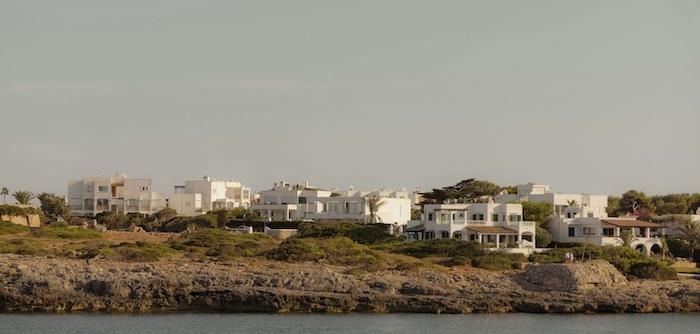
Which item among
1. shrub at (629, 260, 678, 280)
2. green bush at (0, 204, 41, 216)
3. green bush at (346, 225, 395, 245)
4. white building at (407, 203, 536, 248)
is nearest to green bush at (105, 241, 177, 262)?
green bush at (346, 225, 395, 245)

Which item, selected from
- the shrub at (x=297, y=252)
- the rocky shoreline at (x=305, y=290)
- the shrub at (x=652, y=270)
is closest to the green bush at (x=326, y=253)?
the shrub at (x=297, y=252)

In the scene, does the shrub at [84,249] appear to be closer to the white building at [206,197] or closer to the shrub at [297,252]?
the shrub at [297,252]

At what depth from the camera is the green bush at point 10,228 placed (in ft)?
244

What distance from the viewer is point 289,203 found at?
341ft

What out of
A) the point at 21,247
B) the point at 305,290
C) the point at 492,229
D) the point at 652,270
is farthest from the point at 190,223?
the point at 652,270

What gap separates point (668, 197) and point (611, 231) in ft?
102

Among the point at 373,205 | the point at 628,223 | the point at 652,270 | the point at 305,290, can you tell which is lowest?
the point at 305,290

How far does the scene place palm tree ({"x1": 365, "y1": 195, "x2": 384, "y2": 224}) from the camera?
90444 mm

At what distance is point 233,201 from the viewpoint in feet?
379

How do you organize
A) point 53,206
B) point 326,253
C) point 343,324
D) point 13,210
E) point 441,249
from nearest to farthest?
point 343,324, point 326,253, point 441,249, point 13,210, point 53,206

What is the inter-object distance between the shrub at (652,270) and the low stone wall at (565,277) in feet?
13.1

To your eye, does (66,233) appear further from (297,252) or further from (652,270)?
(652,270)

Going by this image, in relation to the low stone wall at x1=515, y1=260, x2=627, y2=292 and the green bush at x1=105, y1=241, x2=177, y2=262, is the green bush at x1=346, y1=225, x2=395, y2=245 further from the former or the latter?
the low stone wall at x1=515, y1=260, x2=627, y2=292

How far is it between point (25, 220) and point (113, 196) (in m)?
24.4
